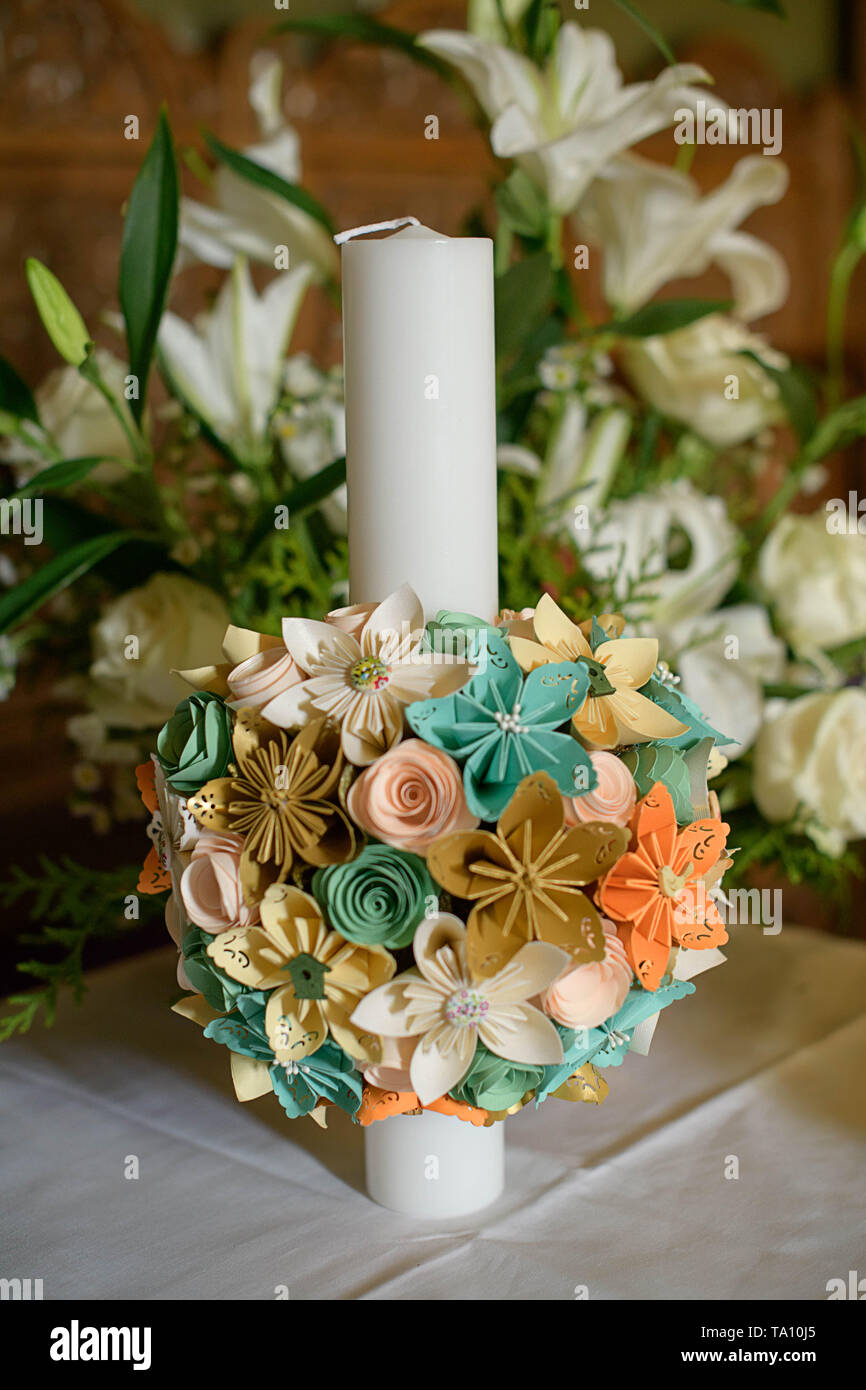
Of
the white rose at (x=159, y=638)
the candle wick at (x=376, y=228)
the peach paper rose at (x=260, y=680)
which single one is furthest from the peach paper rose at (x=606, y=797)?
the white rose at (x=159, y=638)

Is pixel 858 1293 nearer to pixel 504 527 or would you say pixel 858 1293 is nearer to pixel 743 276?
pixel 504 527

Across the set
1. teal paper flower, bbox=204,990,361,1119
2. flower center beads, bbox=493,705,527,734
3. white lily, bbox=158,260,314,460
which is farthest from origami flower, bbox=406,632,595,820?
white lily, bbox=158,260,314,460

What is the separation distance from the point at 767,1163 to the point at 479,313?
38 cm

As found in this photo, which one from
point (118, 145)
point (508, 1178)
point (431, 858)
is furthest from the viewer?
point (118, 145)

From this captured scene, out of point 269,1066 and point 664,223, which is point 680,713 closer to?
point 269,1066

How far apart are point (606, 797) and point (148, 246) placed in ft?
1.31

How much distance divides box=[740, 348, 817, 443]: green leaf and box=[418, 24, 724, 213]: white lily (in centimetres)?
16

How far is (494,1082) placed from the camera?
0.47 m

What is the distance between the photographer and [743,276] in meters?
0.87

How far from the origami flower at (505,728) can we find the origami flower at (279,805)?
39mm

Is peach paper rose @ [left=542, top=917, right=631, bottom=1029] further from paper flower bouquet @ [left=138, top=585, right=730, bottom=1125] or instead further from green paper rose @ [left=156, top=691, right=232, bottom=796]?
green paper rose @ [left=156, top=691, right=232, bottom=796]

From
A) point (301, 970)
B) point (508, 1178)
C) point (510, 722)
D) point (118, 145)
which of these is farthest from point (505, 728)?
point (118, 145)

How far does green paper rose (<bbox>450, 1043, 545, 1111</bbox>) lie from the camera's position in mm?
469

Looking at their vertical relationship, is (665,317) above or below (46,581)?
above
